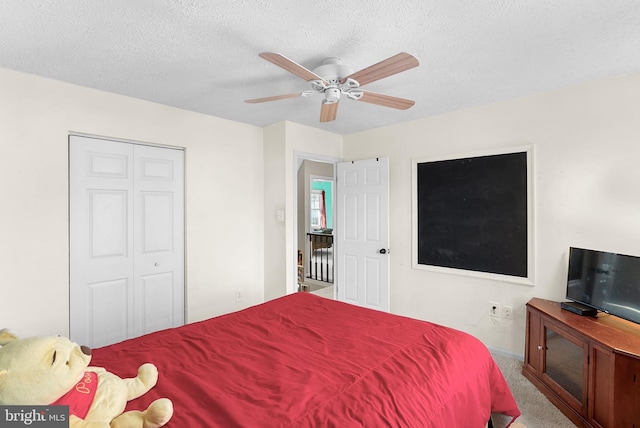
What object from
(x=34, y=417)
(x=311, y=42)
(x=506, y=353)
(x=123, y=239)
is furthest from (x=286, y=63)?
(x=506, y=353)

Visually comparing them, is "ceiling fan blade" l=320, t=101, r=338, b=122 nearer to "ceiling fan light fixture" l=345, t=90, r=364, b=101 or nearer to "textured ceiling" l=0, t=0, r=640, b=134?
"ceiling fan light fixture" l=345, t=90, r=364, b=101

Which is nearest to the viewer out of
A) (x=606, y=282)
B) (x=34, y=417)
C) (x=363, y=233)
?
(x=34, y=417)

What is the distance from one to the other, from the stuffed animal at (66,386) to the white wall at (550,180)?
291 cm

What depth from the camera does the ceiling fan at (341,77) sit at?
1.58 m

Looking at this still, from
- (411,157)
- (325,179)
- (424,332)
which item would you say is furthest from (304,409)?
(325,179)

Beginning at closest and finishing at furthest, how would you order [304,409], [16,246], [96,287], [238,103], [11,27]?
[304,409]
[11,27]
[16,246]
[96,287]
[238,103]

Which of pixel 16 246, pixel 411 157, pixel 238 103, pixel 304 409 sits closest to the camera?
pixel 304 409

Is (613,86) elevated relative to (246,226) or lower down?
elevated

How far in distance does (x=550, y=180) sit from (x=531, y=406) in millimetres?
1767

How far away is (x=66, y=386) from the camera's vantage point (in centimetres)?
91

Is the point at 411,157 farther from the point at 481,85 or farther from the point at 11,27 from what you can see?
the point at 11,27

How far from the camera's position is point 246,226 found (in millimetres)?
3621

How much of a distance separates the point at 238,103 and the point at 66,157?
1460mm

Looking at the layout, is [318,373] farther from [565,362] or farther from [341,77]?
[565,362]
